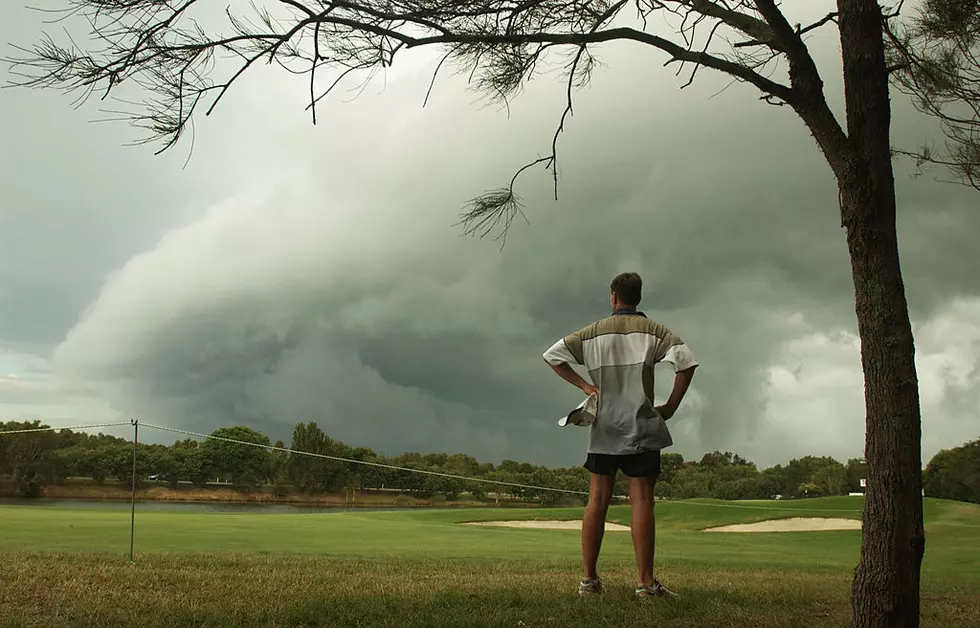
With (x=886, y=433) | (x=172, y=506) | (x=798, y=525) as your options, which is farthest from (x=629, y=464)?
(x=798, y=525)

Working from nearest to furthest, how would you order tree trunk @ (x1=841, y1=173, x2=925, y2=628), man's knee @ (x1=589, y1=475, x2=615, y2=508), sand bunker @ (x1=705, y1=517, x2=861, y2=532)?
tree trunk @ (x1=841, y1=173, x2=925, y2=628)
man's knee @ (x1=589, y1=475, x2=615, y2=508)
sand bunker @ (x1=705, y1=517, x2=861, y2=532)

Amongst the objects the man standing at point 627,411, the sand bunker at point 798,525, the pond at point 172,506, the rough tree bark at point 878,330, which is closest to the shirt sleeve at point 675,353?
the man standing at point 627,411

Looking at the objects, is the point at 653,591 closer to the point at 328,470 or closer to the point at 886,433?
the point at 886,433

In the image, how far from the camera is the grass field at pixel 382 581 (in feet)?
12.7

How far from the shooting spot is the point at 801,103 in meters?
4.10

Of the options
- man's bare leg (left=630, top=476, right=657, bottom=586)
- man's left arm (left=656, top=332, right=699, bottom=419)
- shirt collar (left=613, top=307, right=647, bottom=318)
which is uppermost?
shirt collar (left=613, top=307, right=647, bottom=318)

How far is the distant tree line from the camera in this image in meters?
14.0

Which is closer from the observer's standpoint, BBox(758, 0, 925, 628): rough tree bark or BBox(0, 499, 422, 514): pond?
BBox(758, 0, 925, 628): rough tree bark

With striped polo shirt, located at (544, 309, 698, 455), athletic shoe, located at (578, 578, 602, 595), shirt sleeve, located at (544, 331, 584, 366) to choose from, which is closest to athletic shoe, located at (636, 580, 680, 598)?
athletic shoe, located at (578, 578, 602, 595)

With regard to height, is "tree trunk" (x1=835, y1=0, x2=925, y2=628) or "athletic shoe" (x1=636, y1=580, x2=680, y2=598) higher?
"tree trunk" (x1=835, y1=0, x2=925, y2=628)

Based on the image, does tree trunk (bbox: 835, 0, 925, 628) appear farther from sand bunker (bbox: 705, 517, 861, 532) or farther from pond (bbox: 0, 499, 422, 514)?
sand bunker (bbox: 705, 517, 861, 532)

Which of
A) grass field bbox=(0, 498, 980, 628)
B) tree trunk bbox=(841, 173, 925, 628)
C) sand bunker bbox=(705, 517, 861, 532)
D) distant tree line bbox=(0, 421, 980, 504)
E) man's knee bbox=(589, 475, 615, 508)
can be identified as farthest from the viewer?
sand bunker bbox=(705, 517, 861, 532)

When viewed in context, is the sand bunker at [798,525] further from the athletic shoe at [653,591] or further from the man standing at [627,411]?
the man standing at [627,411]

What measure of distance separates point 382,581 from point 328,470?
14.8 meters
